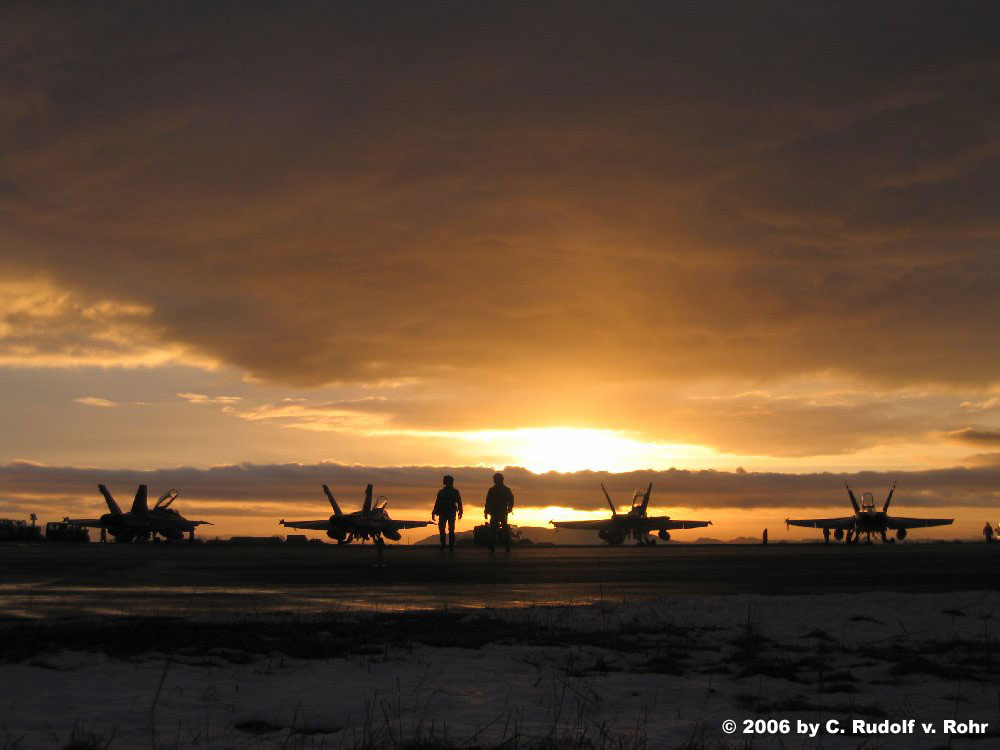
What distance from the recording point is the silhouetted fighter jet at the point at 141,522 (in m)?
59.9

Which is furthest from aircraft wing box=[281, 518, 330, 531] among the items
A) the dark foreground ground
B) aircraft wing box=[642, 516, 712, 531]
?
the dark foreground ground

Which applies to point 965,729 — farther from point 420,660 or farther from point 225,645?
point 225,645

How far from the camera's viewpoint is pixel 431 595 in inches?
504

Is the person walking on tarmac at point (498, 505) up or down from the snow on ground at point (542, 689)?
up

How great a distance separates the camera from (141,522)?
2368 inches

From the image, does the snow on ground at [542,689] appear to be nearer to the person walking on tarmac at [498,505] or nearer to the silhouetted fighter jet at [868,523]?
the person walking on tarmac at [498,505]

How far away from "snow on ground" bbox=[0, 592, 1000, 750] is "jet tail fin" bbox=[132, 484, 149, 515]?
199 feet

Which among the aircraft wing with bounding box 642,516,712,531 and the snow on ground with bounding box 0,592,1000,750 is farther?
the aircraft wing with bounding box 642,516,712,531

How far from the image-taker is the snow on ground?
4918 mm

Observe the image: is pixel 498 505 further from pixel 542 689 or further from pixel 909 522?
pixel 909 522

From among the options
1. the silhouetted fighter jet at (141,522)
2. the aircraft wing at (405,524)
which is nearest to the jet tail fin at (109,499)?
the silhouetted fighter jet at (141,522)

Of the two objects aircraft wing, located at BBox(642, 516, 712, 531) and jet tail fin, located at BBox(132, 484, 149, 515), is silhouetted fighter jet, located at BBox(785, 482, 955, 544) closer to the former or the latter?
aircraft wing, located at BBox(642, 516, 712, 531)

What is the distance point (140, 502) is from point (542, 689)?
6492cm

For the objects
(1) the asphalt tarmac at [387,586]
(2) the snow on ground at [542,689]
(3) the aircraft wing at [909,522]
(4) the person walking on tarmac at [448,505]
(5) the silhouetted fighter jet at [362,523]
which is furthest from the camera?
(3) the aircraft wing at [909,522]
